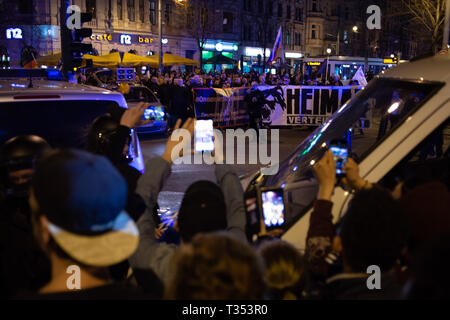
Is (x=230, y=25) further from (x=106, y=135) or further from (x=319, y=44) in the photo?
(x=106, y=135)

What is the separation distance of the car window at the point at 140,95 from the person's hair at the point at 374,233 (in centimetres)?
1582

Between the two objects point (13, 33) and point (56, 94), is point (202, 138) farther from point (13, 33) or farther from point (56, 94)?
point (13, 33)

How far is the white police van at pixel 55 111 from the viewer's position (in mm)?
3955

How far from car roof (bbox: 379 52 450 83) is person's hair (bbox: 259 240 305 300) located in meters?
1.47

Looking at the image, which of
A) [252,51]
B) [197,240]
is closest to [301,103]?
[197,240]

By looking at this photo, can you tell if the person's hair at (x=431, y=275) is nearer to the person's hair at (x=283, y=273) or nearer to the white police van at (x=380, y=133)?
the person's hair at (x=283, y=273)

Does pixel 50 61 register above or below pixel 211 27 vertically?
below

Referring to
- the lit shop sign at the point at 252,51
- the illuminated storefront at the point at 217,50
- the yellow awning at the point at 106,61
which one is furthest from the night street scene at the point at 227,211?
the lit shop sign at the point at 252,51

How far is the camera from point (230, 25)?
5588cm

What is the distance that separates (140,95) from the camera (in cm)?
1748

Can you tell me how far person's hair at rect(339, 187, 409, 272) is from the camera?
6.28 feet

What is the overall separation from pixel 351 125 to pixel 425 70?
2.75ft

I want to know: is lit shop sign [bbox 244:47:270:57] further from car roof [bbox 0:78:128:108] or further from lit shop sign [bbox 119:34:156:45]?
car roof [bbox 0:78:128:108]

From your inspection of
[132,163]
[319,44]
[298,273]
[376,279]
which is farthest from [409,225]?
[319,44]
